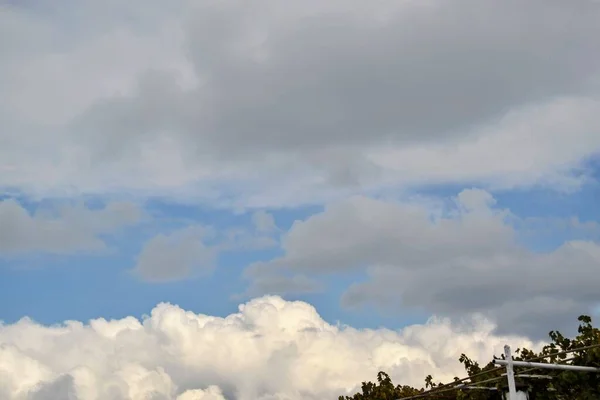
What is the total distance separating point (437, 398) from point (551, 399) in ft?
57.6

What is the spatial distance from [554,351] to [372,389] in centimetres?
2440

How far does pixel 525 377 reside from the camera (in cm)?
3647

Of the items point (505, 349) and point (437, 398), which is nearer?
point (505, 349)

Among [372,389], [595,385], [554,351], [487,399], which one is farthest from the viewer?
[372,389]

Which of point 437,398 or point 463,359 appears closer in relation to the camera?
point 463,359

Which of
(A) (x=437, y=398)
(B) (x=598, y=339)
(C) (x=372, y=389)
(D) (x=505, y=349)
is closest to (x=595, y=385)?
(B) (x=598, y=339)

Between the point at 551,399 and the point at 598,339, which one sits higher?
the point at 598,339

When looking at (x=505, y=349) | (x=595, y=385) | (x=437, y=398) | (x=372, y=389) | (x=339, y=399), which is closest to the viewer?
(x=505, y=349)

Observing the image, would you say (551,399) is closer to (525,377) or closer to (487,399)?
(525,377)

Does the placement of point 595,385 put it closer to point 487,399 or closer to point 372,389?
point 487,399

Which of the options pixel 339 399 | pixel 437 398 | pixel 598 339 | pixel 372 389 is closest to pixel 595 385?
pixel 598 339

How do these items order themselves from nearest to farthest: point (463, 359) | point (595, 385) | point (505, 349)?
point (505, 349), point (595, 385), point (463, 359)

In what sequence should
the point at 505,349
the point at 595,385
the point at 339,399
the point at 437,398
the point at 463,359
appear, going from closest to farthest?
the point at 505,349
the point at 595,385
the point at 463,359
the point at 437,398
the point at 339,399

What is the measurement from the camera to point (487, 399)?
39.9m
